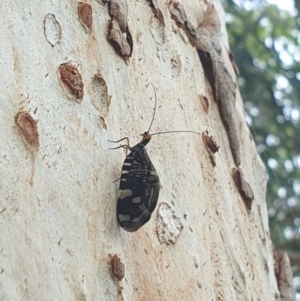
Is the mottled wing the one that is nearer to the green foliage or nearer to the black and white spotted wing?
the black and white spotted wing

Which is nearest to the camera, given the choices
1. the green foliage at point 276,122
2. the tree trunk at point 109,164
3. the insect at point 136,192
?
the tree trunk at point 109,164

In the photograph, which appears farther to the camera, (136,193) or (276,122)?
(276,122)

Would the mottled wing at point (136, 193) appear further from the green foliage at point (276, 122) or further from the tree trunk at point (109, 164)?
the green foliage at point (276, 122)

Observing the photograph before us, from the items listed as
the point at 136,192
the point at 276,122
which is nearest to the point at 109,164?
the point at 136,192

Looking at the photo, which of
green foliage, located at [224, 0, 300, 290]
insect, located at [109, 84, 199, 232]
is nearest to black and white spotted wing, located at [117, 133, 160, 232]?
insect, located at [109, 84, 199, 232]

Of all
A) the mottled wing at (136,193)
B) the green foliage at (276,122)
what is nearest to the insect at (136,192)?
the mottled wing at (136,193)

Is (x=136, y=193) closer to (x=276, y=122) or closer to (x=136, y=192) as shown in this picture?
(x=136, y=192)

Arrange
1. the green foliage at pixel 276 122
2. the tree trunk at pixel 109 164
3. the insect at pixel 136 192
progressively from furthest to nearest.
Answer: the green foliage at pixel 276 122
the insect at pixel 136 192
the tree trunk at pixel 109 164

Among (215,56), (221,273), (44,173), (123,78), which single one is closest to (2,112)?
(44,173)
